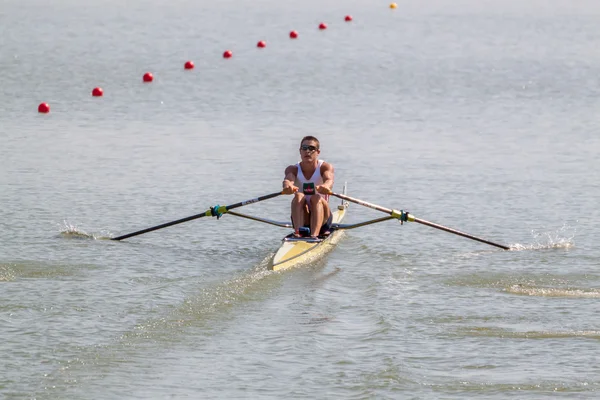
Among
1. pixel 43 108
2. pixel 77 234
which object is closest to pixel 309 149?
pixel 77 234

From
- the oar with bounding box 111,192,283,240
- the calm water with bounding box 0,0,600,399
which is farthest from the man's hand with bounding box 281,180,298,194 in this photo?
the calm water with bounding box 0,0,600,399

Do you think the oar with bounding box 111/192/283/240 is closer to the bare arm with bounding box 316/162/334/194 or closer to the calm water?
the calm water

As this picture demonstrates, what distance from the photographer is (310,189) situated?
1317cm

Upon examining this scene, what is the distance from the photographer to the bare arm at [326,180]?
1295 cm

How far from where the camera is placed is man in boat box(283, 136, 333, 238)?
519 inches

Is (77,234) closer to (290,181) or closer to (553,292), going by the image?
(290,181)

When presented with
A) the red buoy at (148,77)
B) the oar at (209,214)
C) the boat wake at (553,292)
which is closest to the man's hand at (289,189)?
the oar at (209,214)

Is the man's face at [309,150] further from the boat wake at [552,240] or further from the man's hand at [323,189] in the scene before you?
the boat wake at [552,240]

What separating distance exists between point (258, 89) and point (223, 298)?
607 inches

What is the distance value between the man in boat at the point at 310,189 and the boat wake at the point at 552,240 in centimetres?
230

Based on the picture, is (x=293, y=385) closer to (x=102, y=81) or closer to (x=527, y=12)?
(x=102, y=81)

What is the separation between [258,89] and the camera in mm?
26250

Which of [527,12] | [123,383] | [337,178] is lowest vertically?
[123,383]

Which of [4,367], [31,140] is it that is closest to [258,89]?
[31,140]
